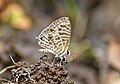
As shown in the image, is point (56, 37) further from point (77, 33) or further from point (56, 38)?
point (77, 33)

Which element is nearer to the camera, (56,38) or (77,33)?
(56,38)

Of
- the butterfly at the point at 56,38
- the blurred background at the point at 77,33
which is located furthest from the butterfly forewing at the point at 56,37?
the blurred background at the point at 77,33

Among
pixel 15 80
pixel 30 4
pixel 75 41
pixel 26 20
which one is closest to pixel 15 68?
pixel 15 80

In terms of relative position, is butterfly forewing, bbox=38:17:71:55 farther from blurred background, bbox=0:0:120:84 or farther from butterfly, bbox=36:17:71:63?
blurred background, bbox=0:0:120:84

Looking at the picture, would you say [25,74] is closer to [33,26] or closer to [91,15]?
[33,26]

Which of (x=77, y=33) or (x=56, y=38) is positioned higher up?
(x=56, y=38)

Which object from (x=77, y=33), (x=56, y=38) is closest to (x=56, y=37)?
(x=56, y=38)

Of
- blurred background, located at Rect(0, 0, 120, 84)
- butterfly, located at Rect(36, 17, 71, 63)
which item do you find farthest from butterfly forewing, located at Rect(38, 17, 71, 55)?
blurred background, located at Rect(0, 0, 120, 84)

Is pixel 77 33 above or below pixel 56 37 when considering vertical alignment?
below

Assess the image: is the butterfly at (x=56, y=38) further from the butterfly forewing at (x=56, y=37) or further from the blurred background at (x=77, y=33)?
the blurred background at (x=77, y=33)
